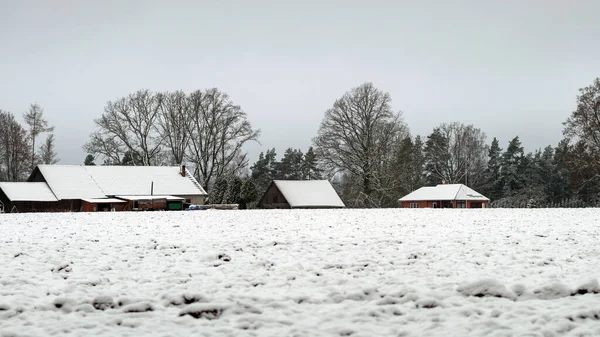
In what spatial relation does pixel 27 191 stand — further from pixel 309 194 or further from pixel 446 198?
pixel 446 198

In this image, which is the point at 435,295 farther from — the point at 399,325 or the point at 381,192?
the point at 381,192

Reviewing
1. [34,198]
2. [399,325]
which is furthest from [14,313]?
[34,198]

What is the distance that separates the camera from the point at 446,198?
5484 centimetres

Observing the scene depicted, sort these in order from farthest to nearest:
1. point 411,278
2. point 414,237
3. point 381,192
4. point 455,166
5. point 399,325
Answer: point 455,166 < point 381,192 < point 414,237 < point 411,278 < point 399,325

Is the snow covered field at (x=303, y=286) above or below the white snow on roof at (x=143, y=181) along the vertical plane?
below

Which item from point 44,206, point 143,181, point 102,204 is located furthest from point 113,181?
point 44,206

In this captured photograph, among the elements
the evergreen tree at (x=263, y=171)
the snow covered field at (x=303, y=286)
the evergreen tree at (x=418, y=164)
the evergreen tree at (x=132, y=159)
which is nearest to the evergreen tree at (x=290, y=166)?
the evergreen tree at (x=263, y=171)

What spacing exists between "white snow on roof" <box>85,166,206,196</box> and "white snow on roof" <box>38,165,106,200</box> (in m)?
0.89

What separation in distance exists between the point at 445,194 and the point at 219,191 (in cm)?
2400

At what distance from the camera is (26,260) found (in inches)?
379

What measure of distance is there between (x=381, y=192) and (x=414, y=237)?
126 feet

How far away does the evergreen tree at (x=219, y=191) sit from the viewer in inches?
2068

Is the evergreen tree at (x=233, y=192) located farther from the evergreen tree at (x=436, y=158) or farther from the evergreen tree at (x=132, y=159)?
the evergreen tree at (x=436, y=158)

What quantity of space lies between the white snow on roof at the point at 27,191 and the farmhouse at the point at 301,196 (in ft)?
72.2
